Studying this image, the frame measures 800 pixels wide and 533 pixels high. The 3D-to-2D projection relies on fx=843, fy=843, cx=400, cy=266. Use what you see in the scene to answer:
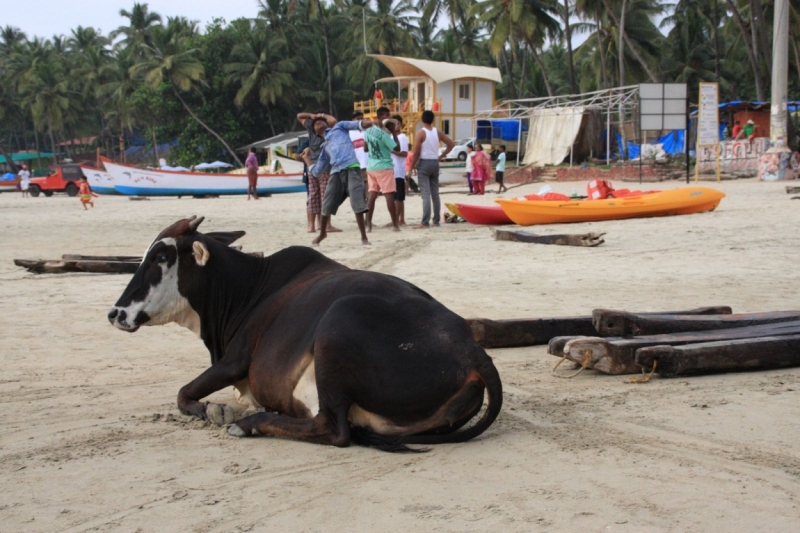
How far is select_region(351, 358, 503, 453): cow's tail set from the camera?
146 inches

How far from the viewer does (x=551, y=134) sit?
36.3m

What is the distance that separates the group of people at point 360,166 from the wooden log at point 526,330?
6.42 metres

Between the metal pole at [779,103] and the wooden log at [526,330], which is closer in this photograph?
the wooden log at [526,330]

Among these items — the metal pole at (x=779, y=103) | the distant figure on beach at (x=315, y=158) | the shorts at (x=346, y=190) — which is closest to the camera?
the shorts at (x=346, y=190)

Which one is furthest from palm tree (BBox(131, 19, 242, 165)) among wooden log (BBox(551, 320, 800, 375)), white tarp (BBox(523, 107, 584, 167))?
wooden log (BBox(551, 320, 800, 375))

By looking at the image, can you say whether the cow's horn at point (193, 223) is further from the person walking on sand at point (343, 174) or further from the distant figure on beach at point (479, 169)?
the distant figure on beach at point (479, 169)

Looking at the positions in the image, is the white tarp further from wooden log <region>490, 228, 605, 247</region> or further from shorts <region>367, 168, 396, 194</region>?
wooden log <region>490, 228, 605, 247</region>

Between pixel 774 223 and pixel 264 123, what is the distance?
5476 centimetres

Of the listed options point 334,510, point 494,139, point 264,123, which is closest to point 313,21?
point 264,123

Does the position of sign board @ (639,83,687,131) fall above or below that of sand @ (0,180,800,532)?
above

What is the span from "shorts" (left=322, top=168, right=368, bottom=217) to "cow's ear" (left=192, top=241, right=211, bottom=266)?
24.6 feet

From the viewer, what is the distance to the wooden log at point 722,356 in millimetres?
4773

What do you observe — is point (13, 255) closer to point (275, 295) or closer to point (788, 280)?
point (275, 295)

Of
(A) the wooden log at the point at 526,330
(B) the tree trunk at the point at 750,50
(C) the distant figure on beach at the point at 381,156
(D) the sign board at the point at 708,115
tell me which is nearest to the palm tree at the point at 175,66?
(B) the tree trunk at the point at 750,50
